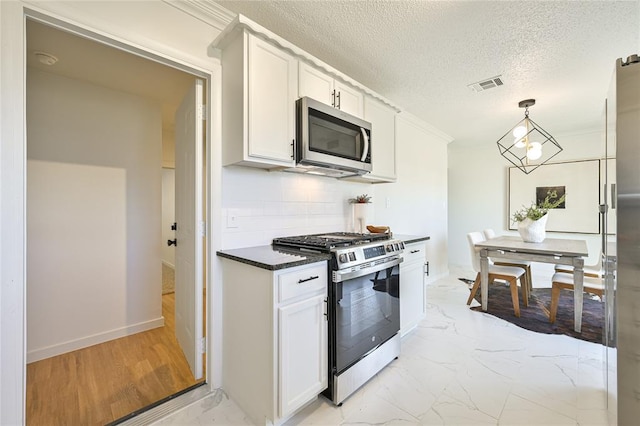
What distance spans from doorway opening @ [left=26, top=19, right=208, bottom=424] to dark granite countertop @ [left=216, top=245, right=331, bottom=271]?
304 millimetres

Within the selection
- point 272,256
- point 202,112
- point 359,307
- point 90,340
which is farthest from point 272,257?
point 90,340

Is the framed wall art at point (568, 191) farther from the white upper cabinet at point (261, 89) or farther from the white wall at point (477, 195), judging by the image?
the white upper cabinet at point (261, 89)

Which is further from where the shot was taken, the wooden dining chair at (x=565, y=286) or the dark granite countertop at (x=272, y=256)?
the wooden dining chair at (x=565, y=286)

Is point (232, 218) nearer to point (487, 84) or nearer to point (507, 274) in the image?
point (487, 84)

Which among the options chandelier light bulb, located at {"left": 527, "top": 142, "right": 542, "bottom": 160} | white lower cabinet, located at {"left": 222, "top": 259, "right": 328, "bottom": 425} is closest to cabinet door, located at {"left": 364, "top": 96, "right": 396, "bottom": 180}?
white lower cabinet, located at {"left": 222, "top": 259, "right": 328, "bottom": 425}

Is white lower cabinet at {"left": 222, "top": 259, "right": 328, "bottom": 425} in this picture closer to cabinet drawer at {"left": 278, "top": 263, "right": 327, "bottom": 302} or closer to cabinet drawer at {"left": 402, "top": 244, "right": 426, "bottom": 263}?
cabinet drawer at {"left": 278, "top": 263, "right": 327, "bottom": 302}

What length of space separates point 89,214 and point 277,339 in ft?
7.24

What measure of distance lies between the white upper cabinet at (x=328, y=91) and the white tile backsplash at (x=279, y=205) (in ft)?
2.07

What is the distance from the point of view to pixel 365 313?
1891 millimetres

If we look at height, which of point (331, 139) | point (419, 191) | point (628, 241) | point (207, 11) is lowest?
point (628, 241)

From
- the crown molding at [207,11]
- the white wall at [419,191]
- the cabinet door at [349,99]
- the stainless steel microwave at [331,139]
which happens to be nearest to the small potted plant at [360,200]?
the stainless steel microwave at [331,139]

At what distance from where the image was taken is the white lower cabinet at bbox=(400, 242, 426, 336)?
2451mm

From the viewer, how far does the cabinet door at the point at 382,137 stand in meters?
2.56

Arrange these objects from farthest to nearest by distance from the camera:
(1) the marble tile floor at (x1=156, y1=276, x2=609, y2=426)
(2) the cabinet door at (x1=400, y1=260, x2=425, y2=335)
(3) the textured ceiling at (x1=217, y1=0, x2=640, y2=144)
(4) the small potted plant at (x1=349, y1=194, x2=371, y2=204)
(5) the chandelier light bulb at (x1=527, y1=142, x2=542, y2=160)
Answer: (5) the chandelier light bulb at (x1=527, y1=142, x2=542, y2=160), (4) the small potted plant at (x1=349, y1=194, x2=371, y2=204), (2) the cabinet door at (x1=400, y1=260, x2=425, y2=335), (3) the textured ceiling at (x1=217, y1=0, x2=640, y2=144), (1) the marble tile floor at (x1=156, y1=276, x2=609, y2=426)
